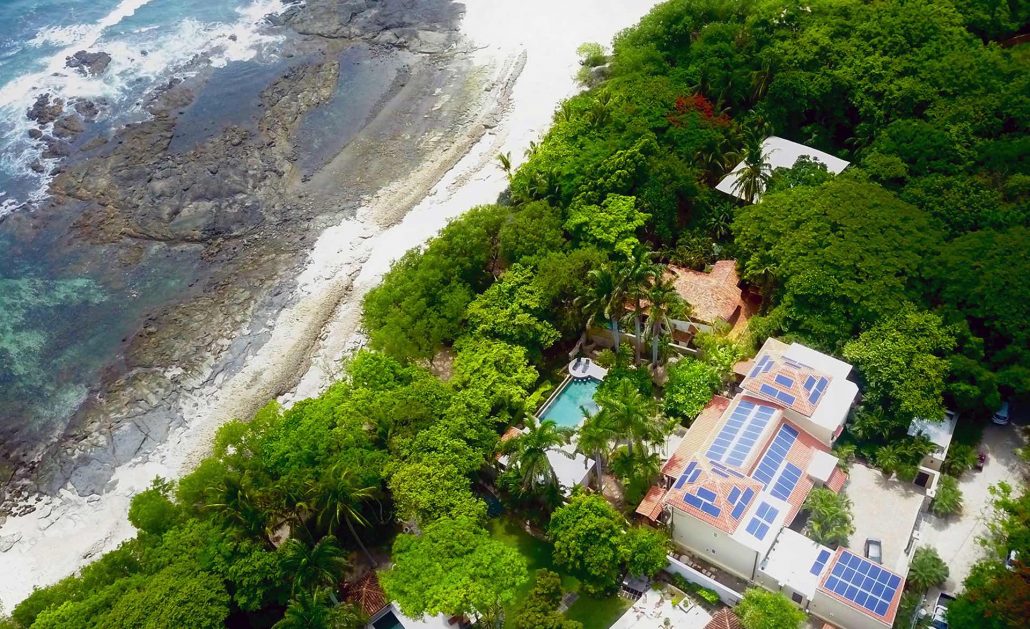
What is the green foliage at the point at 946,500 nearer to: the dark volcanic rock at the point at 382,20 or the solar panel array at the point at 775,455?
the solar panel array at the point at 775,455

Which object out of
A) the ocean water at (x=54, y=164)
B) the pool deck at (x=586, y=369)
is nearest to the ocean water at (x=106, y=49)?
the ocean water at (x=54, y=164)

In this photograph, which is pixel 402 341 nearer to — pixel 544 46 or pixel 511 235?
pixel 511 235

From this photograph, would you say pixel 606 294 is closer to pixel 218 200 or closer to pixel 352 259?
pixel 352 259

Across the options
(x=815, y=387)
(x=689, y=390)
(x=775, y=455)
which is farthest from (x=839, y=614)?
(x=689, y=390)

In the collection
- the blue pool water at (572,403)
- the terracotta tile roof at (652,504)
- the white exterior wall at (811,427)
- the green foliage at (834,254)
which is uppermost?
the green foliage at (834,254)

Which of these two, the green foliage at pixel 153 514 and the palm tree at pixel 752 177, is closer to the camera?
the green foliage at pixel 153 514

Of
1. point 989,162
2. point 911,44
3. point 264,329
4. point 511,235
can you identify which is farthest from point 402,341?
point 911,44

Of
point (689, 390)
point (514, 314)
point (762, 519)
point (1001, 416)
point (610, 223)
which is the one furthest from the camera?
point (610, 223)
